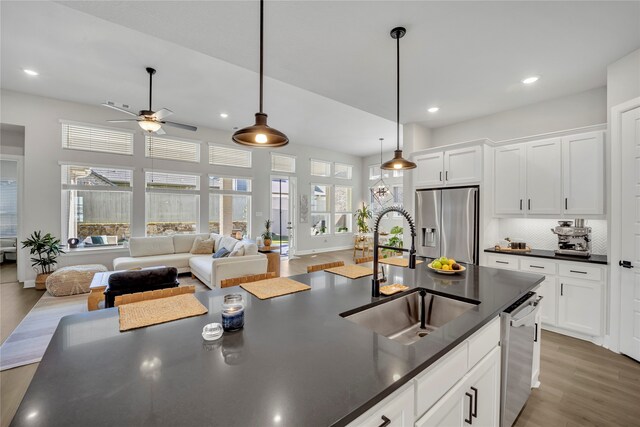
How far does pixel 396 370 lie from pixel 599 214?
3547 millimetres

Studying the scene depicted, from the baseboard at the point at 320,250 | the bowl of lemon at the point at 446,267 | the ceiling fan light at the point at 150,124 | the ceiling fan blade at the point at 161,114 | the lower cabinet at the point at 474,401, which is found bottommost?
the baseboard at the point at 320,250

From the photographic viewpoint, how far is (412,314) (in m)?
1.76

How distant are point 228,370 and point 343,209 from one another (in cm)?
864

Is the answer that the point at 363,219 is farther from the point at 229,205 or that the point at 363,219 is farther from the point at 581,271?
the point at 581,271

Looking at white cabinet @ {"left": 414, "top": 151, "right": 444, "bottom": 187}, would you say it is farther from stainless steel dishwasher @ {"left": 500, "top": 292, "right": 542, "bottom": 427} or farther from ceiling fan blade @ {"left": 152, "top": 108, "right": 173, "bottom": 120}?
ceiling fan blade @ {"left": 152, "top": 108, "right": 173, "bottom": 120}

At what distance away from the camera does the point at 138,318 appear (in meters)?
1.21

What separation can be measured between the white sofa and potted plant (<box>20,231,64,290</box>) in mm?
959

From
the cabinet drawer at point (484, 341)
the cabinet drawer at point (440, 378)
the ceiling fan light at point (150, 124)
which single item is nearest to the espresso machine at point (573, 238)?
the cabinet drawer at point (484, 341)

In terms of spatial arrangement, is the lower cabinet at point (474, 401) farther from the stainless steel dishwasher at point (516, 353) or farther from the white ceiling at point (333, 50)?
the white ceiling at point (333, 50)

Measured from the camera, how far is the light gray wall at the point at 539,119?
3.29m

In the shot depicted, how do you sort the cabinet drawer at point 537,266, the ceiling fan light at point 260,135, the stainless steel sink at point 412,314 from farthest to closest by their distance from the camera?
the cabinet drawer at point 537,266, the stainless steel sink at point 412,314, the ceiling fan light at point 260,135

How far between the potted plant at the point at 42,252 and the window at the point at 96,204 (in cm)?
35

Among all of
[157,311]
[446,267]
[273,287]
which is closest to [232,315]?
[157,311]

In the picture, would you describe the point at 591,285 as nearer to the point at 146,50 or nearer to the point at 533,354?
the point at 533,354
